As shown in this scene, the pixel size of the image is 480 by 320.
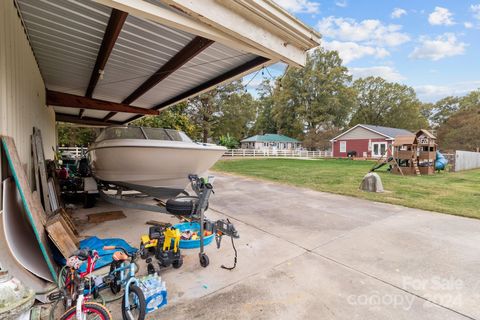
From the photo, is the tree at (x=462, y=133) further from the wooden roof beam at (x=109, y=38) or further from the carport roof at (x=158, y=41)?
the wooden roof beam at (x=109, y=38)

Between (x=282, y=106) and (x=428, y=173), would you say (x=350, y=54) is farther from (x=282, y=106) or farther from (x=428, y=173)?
(x=428, y=173)

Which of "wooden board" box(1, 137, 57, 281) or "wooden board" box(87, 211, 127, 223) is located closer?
"wooden board" box(1, 137, 57, 281)

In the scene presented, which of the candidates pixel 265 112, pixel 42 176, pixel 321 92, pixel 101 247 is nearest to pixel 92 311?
pixel 101 247

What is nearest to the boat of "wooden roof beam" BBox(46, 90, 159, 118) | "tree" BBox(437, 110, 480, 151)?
"wooden roof beam" BBox(46, 90, 159, 118)

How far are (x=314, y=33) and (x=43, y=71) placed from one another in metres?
5.63

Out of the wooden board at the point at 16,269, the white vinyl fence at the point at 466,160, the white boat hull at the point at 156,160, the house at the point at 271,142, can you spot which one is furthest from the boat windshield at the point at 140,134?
the house at the point at 271,142

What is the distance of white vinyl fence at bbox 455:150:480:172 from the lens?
553 inches

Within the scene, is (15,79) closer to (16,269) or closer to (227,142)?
(16,269)

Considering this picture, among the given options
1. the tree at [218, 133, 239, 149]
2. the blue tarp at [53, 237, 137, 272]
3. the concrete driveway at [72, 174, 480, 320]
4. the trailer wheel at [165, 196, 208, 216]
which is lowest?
the concrete driveway at [72, 174, 480, 320]

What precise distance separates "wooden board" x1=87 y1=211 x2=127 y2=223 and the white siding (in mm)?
29381

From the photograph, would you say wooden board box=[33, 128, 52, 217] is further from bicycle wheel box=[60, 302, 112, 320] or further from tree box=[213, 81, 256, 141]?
tree box=[213, 81, 256, 141]

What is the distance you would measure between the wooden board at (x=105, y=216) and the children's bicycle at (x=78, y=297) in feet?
8.81

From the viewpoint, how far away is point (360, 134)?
2922 centimetres

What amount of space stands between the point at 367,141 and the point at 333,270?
2955cm
